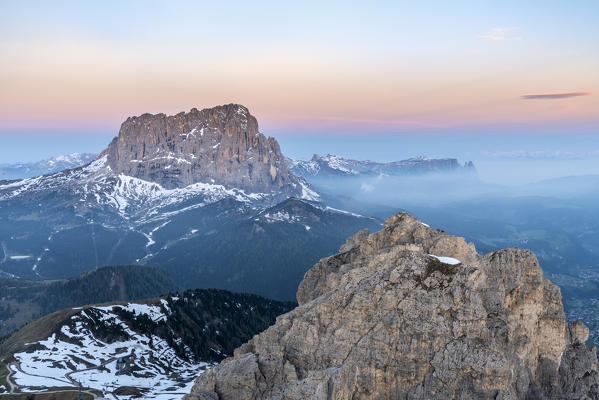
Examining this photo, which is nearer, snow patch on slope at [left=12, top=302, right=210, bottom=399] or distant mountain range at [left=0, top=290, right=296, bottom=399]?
distant mountain range at [left=0, top=290, right=296, bottom=399]

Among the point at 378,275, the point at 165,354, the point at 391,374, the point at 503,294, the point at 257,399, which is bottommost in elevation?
the point at 165,354

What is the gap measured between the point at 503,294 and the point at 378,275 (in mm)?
23256

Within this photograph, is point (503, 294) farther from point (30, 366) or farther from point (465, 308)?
Result: point (30, 366)

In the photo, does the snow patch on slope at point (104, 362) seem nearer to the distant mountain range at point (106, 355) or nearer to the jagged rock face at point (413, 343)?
the distant mountain range at point (106, 355)

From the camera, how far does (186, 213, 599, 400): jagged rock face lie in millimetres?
57031

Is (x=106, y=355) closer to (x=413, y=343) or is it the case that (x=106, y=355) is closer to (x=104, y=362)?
(x=104, y=362)

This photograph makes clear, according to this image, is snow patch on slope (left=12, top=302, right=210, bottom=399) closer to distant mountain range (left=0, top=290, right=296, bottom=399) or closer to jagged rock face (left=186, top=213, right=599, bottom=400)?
distant mountain range (left=0, top=290, right=296, bottom=399)

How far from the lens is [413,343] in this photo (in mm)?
59188

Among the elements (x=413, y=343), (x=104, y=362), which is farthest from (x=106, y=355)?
(x=413, y=343)

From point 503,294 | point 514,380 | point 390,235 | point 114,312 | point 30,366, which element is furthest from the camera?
point 114,312

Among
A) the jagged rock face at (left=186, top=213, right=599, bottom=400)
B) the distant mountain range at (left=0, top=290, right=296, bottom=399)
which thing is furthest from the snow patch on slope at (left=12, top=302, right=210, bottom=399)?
the jagged rock face at (left=186, top=213, right=599, bottom=400)

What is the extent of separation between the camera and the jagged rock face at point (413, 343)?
57.0 metres

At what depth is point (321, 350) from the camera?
209 ft

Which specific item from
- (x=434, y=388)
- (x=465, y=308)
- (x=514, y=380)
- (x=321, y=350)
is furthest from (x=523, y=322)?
(x=321, y=350)
